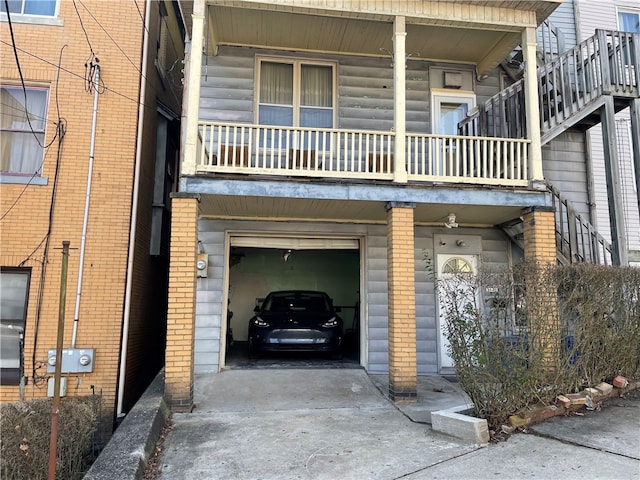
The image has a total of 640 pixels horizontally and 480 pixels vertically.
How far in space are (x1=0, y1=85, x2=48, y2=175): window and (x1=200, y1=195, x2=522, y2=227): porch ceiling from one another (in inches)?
114

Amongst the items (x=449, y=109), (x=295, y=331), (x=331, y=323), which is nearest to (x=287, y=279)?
(x=331, y=323)

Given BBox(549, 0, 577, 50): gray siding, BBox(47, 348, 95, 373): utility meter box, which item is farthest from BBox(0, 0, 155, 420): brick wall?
BBox(549, 0, 577, 50): gray siding

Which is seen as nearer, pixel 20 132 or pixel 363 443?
pixel 363 443

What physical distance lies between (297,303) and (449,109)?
5238 mm

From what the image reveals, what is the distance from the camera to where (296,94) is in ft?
28.2

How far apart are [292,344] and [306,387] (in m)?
1.54

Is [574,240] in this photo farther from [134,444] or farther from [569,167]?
[134,444]

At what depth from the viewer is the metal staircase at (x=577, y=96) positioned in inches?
311

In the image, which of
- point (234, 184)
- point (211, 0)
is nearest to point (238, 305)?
point (234, 184)

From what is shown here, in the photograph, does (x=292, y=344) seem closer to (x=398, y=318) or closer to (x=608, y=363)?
(x=398, y=318)

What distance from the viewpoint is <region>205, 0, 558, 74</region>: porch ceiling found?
688 cm

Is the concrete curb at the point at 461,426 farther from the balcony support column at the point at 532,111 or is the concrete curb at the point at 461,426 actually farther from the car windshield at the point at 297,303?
the car windshield at the point at 297,303

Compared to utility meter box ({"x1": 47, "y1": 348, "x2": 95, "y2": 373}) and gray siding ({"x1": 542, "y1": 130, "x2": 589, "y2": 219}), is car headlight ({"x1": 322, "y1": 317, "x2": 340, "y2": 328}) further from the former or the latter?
gray siding ({"x1": 542, "y1": 130, "x2": 589, "y2": 219})

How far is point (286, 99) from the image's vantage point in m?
8.63
